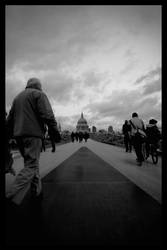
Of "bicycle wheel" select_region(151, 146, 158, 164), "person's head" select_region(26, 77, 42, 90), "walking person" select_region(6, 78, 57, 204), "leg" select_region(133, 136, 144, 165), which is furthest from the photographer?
"bicycle wheel" select_region(151, 146, 158, 164)

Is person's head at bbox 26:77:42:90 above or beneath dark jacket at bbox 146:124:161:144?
above

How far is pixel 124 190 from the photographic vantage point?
3.91 meters

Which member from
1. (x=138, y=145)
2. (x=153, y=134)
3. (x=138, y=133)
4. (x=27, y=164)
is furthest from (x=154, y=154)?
(x=27, y=164)

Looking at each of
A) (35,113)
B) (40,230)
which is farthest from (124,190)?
(35,113)

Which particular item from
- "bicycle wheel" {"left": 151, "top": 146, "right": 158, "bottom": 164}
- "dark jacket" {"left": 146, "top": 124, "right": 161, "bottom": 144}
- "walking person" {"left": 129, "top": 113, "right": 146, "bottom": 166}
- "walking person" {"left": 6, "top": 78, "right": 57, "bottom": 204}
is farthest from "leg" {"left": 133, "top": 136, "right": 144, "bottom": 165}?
"walking person" {"left": 6, "top": 78, "right": 57, "bottom": 204}

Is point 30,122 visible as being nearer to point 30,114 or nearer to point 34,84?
point 30,114

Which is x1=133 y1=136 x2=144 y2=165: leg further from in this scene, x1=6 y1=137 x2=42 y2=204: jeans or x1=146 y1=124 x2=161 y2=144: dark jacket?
x1=6 y1=137 x2=42 y2=204: jeans

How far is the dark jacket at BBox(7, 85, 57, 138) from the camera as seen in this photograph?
9.64ft

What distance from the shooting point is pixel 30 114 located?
299cm

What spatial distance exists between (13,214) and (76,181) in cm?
233
